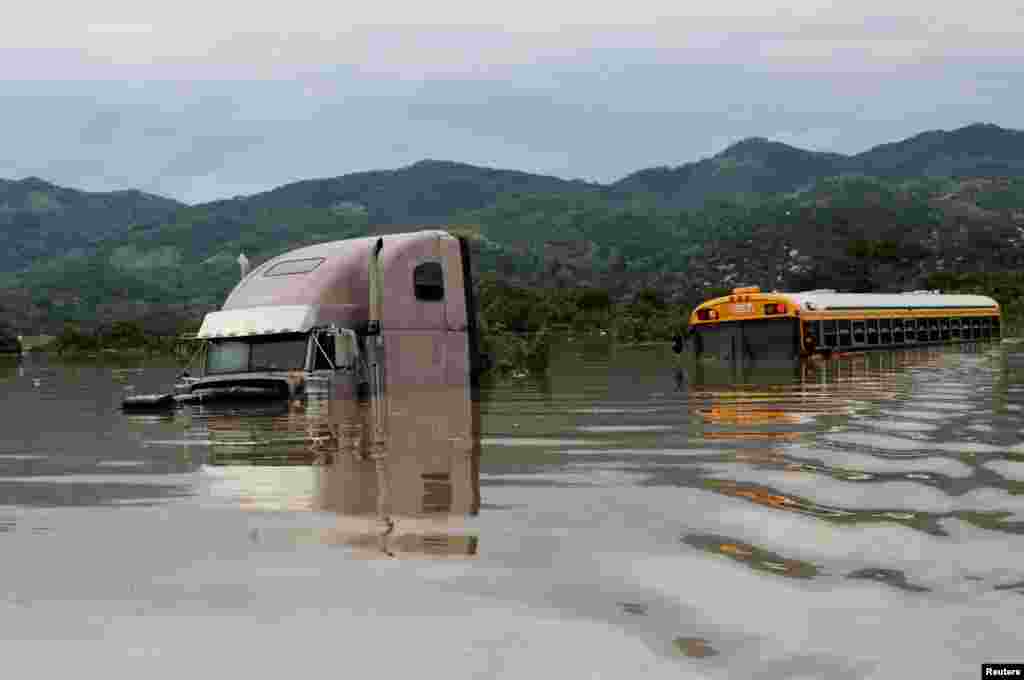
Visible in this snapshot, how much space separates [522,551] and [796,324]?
27642 mm

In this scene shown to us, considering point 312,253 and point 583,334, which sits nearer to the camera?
point 312,253

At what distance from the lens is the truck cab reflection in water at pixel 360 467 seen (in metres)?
8.62

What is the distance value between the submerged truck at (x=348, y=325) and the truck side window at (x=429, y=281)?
0.02 m

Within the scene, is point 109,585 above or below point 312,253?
below

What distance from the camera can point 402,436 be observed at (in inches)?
597

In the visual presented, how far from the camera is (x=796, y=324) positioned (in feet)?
113

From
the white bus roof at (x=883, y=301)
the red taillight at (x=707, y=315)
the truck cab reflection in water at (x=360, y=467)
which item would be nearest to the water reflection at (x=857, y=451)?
the truck cab reflection in water at (x=360, y=467)

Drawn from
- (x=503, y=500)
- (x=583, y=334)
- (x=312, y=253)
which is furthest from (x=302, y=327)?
(x=583, y=334)

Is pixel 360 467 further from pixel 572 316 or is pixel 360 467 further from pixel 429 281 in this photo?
pixel 572 316

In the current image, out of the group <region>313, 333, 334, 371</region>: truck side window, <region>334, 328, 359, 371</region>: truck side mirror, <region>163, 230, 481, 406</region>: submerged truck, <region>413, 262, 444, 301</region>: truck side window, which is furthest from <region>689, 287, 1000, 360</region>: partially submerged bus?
<region>313, 333, 334, 371</region>: truck side window

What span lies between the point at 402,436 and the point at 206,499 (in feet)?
16.1

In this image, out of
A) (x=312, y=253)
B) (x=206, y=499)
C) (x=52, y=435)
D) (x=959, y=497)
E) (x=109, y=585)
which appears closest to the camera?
(x=109, y=585)

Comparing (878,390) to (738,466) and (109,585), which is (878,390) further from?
(109,585)

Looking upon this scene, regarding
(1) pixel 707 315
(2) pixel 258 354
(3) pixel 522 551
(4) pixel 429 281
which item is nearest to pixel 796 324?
(1) pixel 707 315
